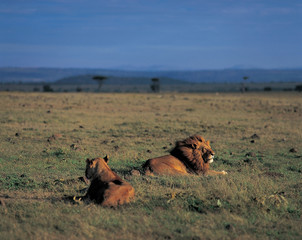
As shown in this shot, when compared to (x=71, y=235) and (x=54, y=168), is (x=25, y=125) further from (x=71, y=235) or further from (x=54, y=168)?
(x=71, y=235)

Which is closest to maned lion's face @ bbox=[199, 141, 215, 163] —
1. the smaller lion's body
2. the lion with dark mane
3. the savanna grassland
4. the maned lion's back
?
the lion with dark mane

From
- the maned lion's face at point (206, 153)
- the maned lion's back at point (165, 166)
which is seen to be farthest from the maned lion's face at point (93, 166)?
the maned lion's face at point (206, 153)

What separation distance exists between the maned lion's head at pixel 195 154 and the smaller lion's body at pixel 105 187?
3102 millimetres

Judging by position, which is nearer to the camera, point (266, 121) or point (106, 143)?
point (106, 143)

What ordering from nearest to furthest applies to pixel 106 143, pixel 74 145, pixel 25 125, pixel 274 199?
pixel 274 199 → pixel 74 145 → pixel 106 143 → pixel 25 125

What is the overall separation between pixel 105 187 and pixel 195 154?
11.7ft

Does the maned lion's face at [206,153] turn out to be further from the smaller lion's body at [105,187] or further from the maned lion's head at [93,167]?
the maned lion's head at [93,167]

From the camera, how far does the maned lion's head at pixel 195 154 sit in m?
10.0

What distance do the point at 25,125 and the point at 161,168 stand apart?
1213 centimetres

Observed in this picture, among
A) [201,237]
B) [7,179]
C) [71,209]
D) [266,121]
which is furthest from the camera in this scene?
[266,121]

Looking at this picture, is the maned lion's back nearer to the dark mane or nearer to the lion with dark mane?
the lion with dark mane

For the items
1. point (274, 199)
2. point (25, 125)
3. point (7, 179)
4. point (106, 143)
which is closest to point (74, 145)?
point (106, 143)

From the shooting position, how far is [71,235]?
19.1ft

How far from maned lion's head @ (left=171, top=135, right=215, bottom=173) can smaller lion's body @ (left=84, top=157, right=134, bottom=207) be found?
310 centimetres
